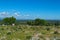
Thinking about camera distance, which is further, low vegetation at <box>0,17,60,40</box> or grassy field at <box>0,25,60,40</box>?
low vegetation at <box>0,17,60,40</box>

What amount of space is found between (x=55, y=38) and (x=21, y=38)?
9.88ft

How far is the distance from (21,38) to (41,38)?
183 cm

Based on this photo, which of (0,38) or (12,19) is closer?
(0,38)

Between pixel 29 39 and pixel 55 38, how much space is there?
2.30 metres

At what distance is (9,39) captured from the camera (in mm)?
15148

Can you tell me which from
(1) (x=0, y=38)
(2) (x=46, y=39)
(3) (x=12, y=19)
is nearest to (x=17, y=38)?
(1) (x=0, y=38)

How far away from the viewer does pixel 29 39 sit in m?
15.0

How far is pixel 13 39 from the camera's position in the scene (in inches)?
594

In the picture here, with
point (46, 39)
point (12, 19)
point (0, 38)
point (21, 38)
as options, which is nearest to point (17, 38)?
point (21, 38)

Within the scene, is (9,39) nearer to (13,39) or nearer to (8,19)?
(13,39)

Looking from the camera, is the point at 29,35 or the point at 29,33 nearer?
the point at 29,35

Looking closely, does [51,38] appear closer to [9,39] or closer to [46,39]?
[46,39]

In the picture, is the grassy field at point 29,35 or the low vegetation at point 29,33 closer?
the grassy field at point 29,35

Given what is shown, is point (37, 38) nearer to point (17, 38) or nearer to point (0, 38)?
point (17, 38)
